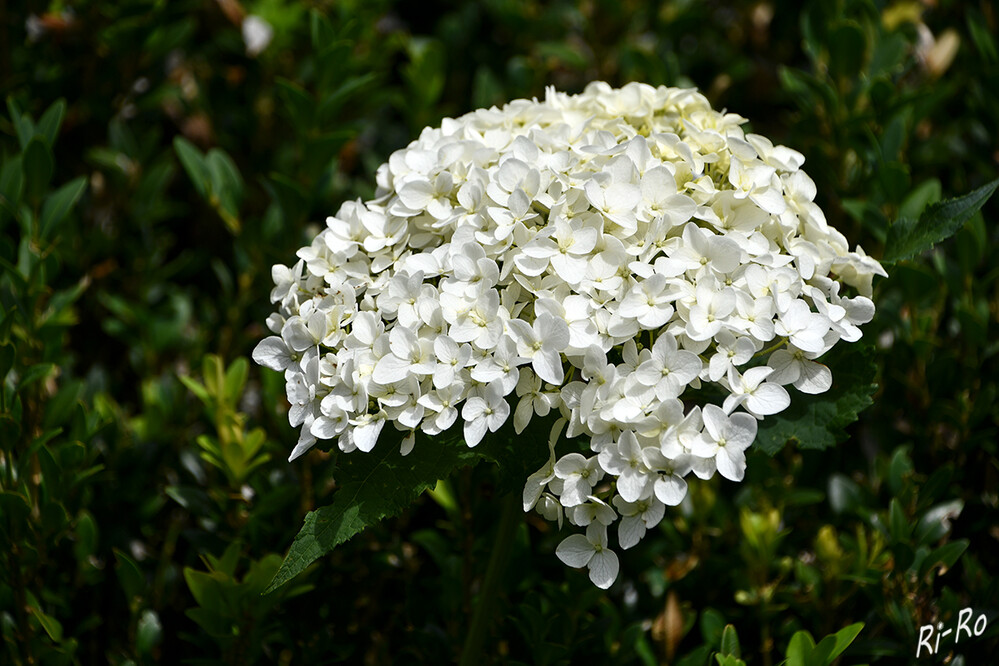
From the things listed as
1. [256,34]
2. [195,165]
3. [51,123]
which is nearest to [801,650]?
[195,165]

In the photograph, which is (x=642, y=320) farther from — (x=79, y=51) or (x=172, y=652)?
(x=79, y=51)

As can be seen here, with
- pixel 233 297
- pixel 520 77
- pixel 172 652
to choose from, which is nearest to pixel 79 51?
pixel 233 297

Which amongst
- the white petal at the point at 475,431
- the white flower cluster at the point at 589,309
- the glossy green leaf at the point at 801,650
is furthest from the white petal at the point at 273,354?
the glossy green leaf at the point at 801,650

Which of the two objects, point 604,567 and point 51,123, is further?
point 51,123

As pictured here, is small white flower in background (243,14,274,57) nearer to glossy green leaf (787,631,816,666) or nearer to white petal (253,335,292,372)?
white petal (253,335,292,372)

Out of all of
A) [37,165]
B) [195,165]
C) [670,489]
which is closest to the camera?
[670,489]

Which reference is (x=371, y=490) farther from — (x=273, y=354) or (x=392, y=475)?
(x=273, y=354)

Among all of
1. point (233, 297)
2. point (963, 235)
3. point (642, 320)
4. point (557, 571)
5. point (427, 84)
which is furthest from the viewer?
point (427, 84)
